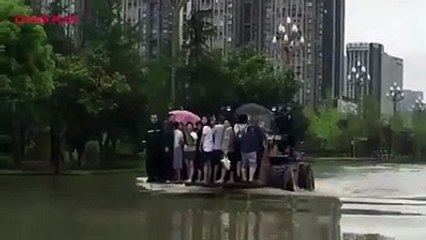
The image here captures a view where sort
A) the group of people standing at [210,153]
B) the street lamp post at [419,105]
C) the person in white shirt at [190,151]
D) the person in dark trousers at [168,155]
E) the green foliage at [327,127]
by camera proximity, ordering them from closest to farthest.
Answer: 1. the group of people standing at [210,153]
2. the person in white shirt at [190,151]
3. the person in dark trousers at [168,155]
4. the green foliage at [327,127]
5. the street lamp post at [419,105]

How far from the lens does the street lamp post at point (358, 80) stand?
34.2 m

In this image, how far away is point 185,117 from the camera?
1897 centimetres

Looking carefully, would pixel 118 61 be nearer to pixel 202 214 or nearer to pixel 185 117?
pixel 185 117

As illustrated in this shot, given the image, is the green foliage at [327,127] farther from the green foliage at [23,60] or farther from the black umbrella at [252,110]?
the green foliage at [23,60]

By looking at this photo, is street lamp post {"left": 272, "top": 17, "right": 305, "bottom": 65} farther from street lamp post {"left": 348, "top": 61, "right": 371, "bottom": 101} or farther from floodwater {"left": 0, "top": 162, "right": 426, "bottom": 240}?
street lamp post {"left": 348, "top": 61, "right": 371, "bottom": 101}

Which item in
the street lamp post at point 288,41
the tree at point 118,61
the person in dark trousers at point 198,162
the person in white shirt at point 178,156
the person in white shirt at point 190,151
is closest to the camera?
the person in dark trousers at point 198,162


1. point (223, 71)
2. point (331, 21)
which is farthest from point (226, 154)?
point (331, 21)

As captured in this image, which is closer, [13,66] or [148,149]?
[148,149]

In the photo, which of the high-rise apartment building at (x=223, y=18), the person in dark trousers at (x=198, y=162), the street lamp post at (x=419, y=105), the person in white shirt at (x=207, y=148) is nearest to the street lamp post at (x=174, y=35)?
the high-rise apartment building at (x=223, y=18)

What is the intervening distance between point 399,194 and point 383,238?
740cm

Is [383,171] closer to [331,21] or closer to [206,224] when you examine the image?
[331,21]

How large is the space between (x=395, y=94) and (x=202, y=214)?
24.3 m

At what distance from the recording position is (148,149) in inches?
713

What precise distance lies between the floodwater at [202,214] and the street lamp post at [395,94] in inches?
631
